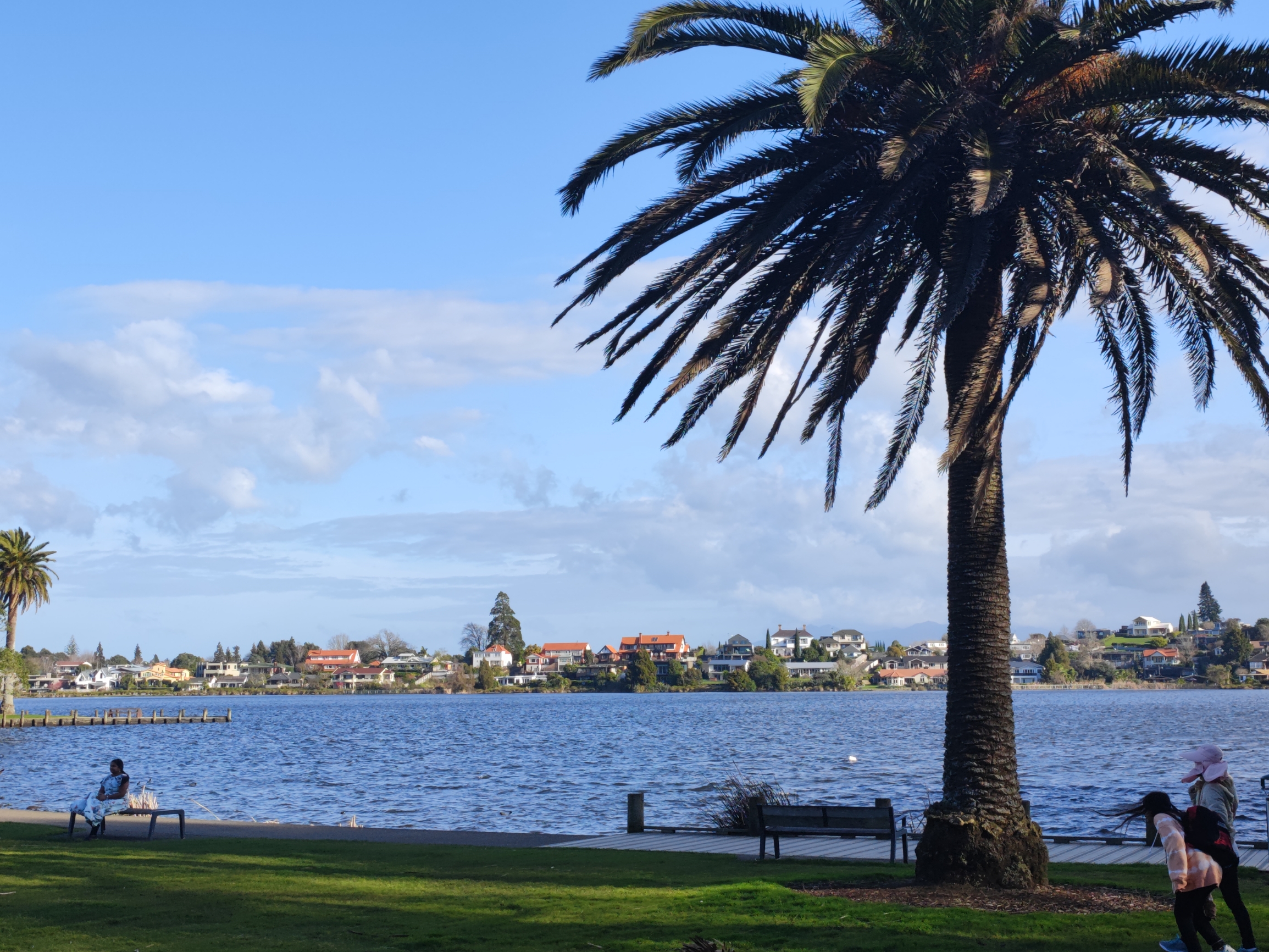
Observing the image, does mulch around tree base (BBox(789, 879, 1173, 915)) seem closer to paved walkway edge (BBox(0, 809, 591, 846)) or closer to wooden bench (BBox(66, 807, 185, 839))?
paved walkway edge (BBox(0, 809, 591, 846))

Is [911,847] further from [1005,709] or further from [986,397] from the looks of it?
[986,397]

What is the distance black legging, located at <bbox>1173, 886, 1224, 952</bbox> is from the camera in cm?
921

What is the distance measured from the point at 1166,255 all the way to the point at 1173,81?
2.16 m

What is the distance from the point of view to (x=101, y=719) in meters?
111

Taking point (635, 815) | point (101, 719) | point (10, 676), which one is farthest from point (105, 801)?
point (101, 719)

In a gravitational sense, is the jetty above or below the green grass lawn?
below

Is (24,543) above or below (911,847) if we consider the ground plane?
above

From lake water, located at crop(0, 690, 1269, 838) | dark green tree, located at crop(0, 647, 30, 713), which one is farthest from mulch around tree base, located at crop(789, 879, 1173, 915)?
dark green tree, located at crop(0, 647, 30, 713)

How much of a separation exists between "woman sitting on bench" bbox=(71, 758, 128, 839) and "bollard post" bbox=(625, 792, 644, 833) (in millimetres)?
9026

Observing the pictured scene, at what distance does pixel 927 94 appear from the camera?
13914 mm

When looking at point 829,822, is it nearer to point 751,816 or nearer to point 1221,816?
point 751,816

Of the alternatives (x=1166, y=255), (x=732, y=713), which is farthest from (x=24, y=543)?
(x=1166, y=255)

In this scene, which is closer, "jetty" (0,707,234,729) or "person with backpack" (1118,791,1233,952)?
"person with backpack" (1118,791,1233,952)

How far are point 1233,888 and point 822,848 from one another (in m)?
9.82
